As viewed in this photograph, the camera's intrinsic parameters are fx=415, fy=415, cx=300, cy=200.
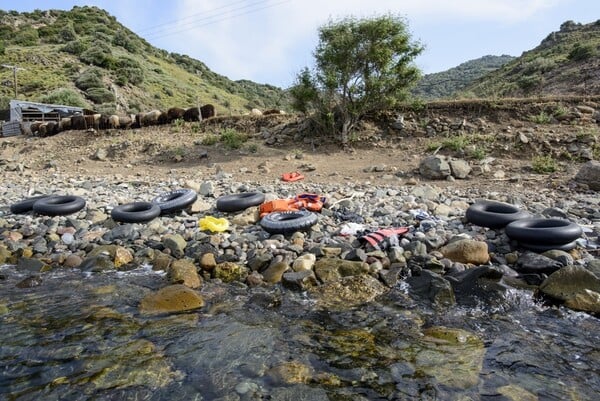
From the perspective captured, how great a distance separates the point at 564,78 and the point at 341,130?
619 inches

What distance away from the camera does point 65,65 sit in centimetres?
4103

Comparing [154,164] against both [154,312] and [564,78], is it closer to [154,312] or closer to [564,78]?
[154,312]

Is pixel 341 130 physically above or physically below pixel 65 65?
below

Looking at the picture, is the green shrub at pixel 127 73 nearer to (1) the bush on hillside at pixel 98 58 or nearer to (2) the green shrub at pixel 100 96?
(1) the bush on hillside at pixel 98 58

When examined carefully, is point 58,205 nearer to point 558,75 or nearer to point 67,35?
point 558,75

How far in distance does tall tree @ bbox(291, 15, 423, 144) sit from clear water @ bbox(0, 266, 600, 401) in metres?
9.40

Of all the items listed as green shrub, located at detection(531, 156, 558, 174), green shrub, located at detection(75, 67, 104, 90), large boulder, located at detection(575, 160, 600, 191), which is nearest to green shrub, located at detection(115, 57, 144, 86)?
green shrub, located at detection(75, 67, 104, 90)

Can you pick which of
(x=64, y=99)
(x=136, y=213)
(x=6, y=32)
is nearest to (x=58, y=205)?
(x=136, y=213)

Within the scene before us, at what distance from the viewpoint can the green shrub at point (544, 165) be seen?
10.3 meters

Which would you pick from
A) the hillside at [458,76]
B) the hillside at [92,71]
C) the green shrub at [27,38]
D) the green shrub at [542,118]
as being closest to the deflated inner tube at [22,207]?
the green shrub at [542,118]

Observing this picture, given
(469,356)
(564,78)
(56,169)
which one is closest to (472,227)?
(469,356)

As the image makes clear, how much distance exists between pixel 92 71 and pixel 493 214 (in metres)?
41.4

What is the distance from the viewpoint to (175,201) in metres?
8.58

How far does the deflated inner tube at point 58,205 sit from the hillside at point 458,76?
36.2 m
